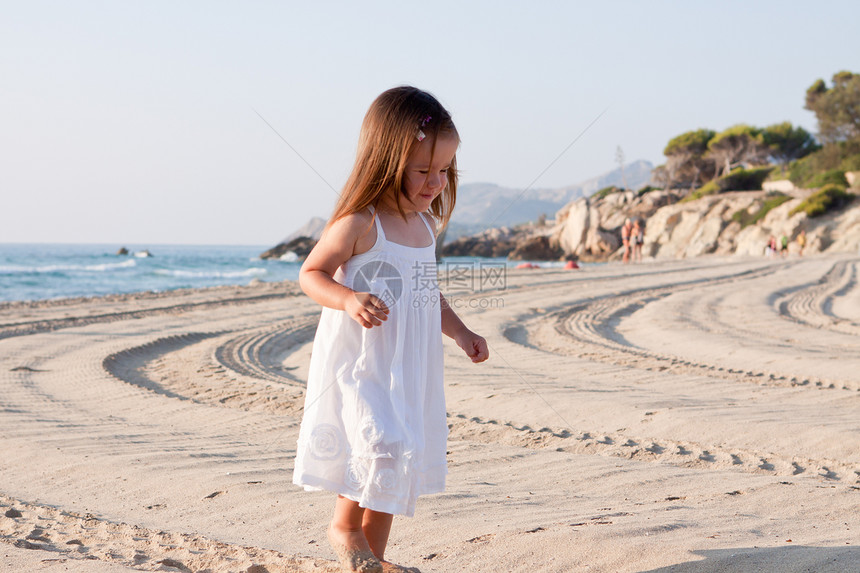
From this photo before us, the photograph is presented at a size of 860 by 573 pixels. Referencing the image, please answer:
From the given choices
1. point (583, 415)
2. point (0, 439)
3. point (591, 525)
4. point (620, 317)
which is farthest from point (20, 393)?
point (620, 317)

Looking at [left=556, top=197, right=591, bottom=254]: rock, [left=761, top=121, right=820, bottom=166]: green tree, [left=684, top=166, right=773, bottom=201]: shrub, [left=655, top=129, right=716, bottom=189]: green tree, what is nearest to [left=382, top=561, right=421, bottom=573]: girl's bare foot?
[left=556, top=197, right=591, bottom=254]: rock

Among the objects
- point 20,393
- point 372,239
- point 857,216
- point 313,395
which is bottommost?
point 20,393

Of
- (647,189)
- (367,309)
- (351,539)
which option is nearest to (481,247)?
(647,189)

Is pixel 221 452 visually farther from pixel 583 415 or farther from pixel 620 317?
pixel 620 317

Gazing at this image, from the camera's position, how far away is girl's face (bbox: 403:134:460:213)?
7.09 feet

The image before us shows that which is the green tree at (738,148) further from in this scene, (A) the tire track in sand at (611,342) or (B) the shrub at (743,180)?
(A) the tire track in sand at (611,342)

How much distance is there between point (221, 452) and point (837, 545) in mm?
2830

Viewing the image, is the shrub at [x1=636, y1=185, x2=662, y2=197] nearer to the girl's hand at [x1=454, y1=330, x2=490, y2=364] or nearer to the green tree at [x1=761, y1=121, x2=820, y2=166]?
the green tree at [x1=761, y1=121, x2=820, y2=166]

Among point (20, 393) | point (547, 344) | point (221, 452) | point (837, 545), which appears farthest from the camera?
point (547, 344)

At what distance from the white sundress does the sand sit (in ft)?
1.38

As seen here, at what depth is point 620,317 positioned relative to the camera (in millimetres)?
10594

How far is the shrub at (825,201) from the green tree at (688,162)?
2041cm

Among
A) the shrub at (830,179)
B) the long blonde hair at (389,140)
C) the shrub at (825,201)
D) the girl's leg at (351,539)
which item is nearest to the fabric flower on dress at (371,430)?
the girl's leg at (351,539)

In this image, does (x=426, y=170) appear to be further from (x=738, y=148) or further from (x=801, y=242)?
(x=738, y=148)
